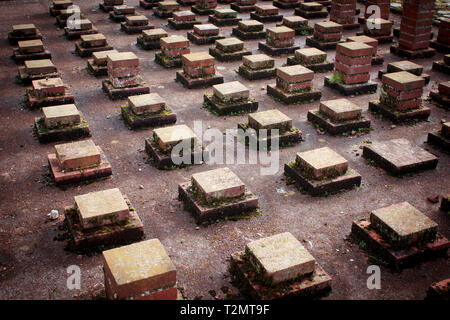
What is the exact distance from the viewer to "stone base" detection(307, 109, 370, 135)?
8509 millimetres

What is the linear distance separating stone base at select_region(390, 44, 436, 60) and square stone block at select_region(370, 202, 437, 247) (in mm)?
8090

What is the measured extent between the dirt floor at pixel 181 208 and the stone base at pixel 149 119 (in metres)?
0.18

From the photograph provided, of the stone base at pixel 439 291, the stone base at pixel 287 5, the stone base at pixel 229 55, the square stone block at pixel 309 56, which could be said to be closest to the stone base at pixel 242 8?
the stone base at pixel 287 5

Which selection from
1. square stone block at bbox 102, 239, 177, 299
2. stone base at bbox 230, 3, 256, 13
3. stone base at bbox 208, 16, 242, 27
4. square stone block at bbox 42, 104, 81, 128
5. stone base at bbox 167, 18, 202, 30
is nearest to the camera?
square stone block at bbox 102, 239, 177, 299

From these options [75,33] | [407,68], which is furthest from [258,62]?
[75,33]

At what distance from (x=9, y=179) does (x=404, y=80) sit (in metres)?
7.51

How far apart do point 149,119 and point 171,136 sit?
1341 mm

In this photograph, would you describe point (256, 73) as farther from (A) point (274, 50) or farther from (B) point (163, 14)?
(B) point (163, 14)

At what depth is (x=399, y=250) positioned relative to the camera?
540cm

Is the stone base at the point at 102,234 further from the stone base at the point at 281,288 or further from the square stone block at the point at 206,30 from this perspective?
the square stone block at the point at 206,30

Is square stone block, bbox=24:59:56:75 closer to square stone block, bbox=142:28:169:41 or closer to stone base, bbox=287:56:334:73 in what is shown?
square stone block, bbox=142:28:169:41

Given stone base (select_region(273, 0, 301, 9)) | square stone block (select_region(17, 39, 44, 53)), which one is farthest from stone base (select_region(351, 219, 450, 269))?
stone base (select_region(273, 0, 301, 9))

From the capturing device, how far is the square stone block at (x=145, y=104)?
8.66 m
